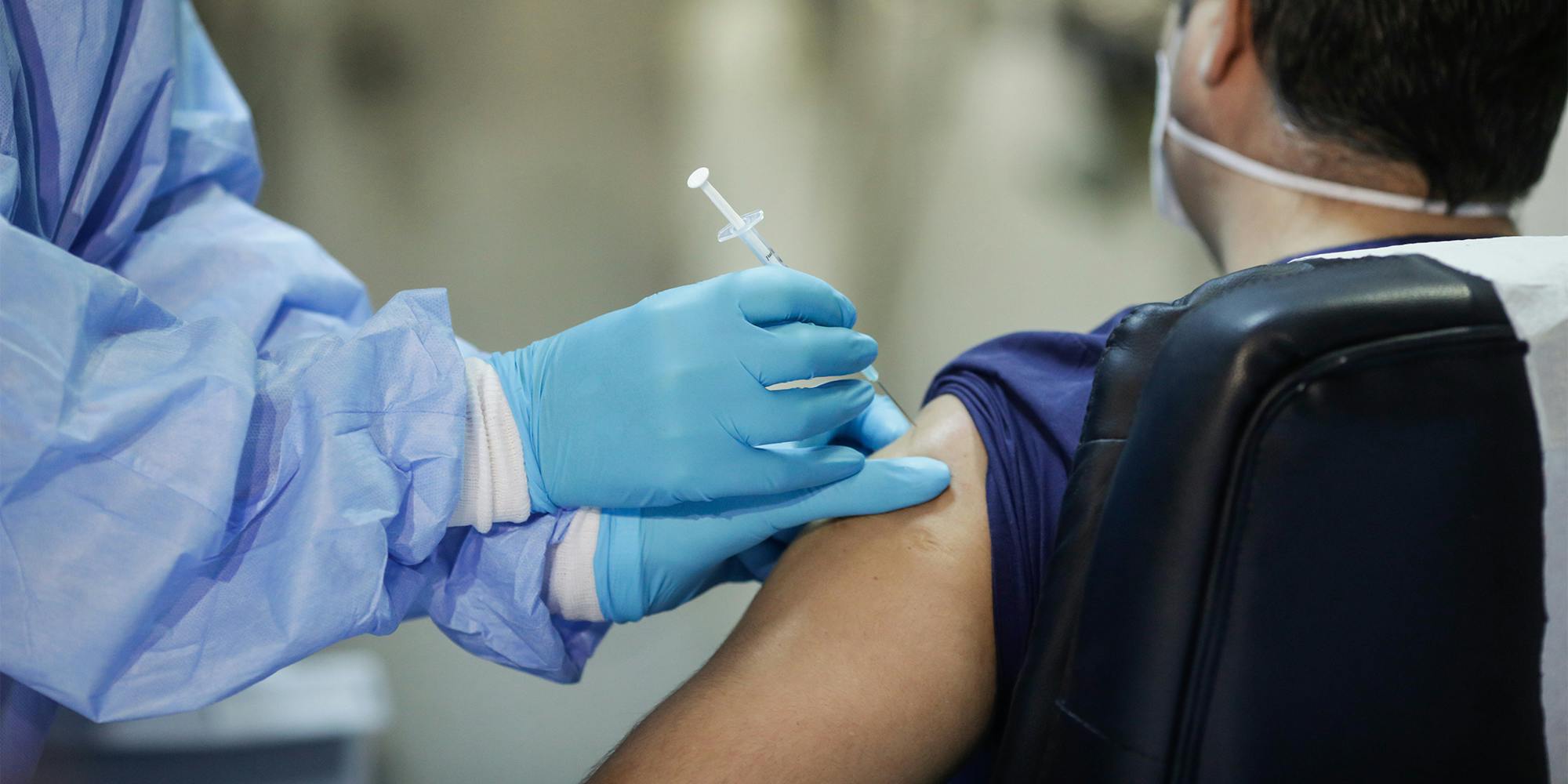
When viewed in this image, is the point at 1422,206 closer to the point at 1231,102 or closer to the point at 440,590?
the point at 1231,102

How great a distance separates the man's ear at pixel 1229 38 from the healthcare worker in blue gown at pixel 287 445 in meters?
0.62

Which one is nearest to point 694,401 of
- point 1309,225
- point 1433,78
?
point 1309,225

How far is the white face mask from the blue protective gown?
0.91 meters

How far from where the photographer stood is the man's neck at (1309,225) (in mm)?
1147

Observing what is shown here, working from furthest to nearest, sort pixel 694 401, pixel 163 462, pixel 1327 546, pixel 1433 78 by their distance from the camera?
1. pixel 1433 78
2. pixel 694 401
3. pixel 163 462
4. pixel 1327 546

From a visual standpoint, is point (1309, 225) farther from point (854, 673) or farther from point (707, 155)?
point (707, 155)

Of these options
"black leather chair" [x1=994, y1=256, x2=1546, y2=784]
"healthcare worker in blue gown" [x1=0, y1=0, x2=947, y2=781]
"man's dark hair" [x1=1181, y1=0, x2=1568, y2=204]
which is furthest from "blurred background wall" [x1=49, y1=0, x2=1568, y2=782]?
"black leather chair" [x1=994, y1=256, x2=1546, y2=784]

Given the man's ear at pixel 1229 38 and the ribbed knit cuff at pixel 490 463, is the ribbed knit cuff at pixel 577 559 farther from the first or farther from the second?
the man's ear at pixel 1229 38

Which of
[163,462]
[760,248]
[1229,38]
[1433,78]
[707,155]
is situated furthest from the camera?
[707,155]

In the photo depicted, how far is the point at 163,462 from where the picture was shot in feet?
2.39

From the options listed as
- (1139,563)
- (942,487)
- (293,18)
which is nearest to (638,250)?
(293,18)

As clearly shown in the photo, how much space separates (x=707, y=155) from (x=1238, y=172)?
158 centimetres

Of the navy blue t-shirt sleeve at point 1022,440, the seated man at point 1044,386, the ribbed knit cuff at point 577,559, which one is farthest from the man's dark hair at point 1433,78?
the ribbed knit cuff at point 577,559

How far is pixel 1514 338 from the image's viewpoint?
551 mm
